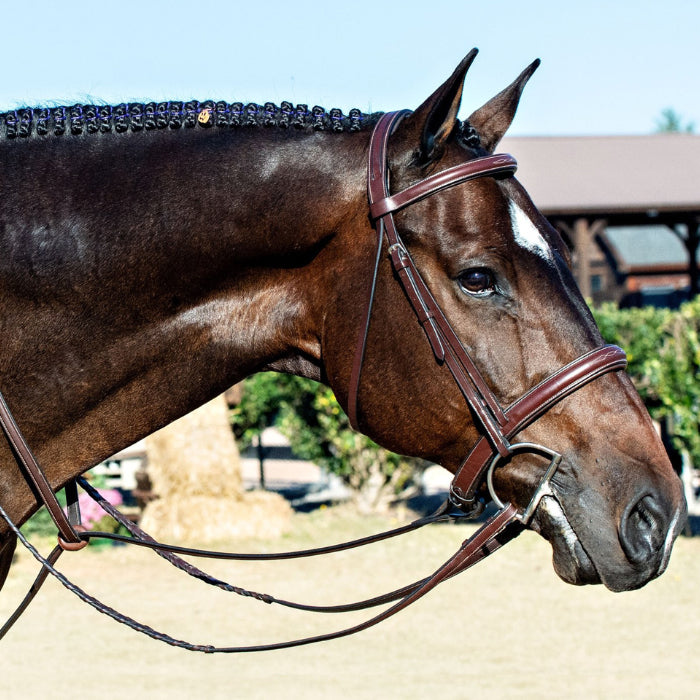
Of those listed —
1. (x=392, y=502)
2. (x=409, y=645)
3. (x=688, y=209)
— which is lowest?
(x=392, y=502)

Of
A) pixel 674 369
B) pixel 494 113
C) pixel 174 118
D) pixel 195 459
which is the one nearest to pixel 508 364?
pixel 494 113

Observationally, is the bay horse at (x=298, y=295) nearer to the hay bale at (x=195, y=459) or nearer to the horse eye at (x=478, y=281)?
the horse eye at (x=478, y=281)

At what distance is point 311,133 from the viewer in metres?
2.41

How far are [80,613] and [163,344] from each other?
5.89 meters

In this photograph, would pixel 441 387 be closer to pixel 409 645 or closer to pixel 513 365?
pixel 513 365

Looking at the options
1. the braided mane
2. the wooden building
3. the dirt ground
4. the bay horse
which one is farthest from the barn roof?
the bay horse

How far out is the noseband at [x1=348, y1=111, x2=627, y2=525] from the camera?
220cm

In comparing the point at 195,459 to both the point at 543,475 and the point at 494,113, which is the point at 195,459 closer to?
the point at 494,113

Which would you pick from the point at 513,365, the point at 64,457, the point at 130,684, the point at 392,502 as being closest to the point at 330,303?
the point at 513,365

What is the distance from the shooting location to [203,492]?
32.6ft

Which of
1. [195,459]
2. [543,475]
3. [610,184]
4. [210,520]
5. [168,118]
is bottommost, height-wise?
[210,520]

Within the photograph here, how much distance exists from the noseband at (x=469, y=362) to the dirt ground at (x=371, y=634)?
3.71 m

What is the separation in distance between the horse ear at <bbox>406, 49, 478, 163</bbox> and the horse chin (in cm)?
98

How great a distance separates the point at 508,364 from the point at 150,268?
0.99m
